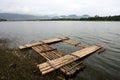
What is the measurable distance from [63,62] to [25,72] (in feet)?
12.7

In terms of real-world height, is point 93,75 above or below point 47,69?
below

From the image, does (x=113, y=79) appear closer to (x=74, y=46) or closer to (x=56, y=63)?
(x=56, y=63)

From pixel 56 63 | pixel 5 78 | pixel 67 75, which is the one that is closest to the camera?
pixel 5 78

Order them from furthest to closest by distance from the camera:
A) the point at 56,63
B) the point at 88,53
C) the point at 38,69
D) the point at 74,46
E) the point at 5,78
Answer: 1. the point at 74,46
2. the point at 88,53
3. the point at 56,63
4. the point at 38,69
5. the point at 5,78

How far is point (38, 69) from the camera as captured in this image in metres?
11.3

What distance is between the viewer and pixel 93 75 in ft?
37.5

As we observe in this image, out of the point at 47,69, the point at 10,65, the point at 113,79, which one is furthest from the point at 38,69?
the point at 113,79

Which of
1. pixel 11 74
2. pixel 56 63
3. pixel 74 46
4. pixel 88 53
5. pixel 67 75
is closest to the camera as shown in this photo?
pixel 11 74

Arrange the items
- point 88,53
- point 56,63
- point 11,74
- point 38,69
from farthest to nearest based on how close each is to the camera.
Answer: point 88,53, point 56,63, point 38,69, point 11,74

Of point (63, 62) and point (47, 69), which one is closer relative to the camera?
point (47, 69)

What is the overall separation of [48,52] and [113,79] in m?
8.87

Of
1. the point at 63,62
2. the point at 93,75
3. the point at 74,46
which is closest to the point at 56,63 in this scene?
the point at 63,62

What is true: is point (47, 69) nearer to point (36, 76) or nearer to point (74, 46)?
point (36, 76)

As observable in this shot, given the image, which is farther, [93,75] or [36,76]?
[93,75]
